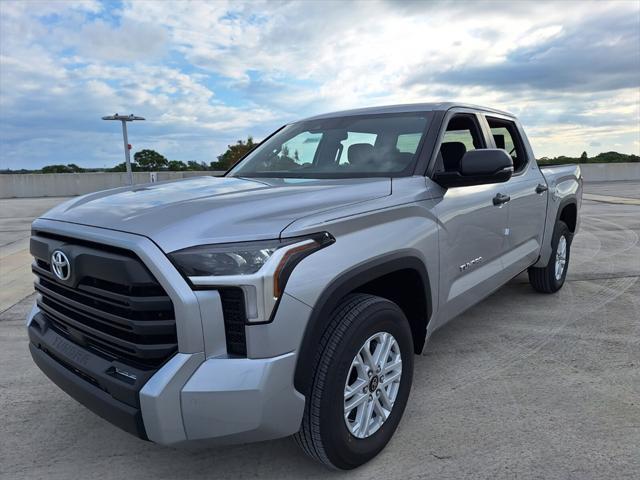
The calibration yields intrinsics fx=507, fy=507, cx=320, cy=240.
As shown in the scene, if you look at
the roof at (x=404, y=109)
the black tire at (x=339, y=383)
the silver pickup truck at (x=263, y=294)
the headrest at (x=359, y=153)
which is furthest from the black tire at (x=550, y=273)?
the black tire at (x=339, y=383)

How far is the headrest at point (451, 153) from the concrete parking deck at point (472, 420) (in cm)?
139

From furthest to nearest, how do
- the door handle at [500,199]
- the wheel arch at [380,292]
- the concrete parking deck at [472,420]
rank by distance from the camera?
the door handle at [500,199], the concrete parking deck at [472,420], the wheel arch at [380,292]

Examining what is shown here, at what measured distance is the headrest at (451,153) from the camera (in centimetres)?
347

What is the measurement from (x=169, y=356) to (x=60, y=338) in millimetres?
873

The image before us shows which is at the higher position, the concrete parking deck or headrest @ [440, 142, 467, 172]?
headrest @ [440, 142, 467, 172]

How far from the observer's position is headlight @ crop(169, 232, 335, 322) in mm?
1901

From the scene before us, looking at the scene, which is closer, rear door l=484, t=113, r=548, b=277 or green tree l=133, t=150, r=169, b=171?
rear door l=484, t=113, r=548, b=277

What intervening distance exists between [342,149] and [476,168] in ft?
3.30

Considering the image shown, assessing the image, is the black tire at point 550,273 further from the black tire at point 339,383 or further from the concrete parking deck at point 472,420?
the black tire at point 339,383

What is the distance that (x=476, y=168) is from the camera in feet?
9.44

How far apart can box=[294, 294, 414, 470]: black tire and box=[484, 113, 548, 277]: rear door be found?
195 centimetres

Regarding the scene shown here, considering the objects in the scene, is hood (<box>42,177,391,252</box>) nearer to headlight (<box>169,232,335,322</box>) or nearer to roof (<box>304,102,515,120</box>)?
headlight (<box>169,232,335,322</box>)

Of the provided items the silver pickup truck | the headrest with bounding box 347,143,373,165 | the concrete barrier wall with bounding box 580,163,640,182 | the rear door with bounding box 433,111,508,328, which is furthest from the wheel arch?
the concrete barrier wall with bounding box 580,163,640,182

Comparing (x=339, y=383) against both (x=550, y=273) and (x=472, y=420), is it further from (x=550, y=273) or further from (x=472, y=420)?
(x=550, y=273)
